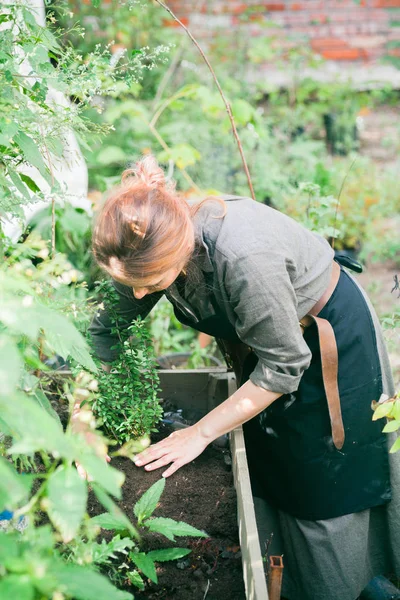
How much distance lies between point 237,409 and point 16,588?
3.26 ft

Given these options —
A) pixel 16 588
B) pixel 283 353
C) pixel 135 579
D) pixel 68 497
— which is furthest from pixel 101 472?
pixel 283 353

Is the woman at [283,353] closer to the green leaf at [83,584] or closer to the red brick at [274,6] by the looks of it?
the green leaf at [83,584]

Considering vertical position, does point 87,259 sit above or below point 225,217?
below

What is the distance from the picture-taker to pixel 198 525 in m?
1.59

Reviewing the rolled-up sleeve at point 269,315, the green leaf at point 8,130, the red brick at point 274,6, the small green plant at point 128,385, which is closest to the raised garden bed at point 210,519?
the small green plant at point 128,385

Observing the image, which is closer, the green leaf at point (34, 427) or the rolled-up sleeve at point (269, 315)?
the green leaf at point (34, 427)

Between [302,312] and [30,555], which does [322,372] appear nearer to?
[302,312]

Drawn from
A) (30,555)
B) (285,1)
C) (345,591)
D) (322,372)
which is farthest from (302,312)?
(285,1)

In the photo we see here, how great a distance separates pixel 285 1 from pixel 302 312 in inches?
207

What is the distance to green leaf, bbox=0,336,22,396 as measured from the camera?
2.06 ft

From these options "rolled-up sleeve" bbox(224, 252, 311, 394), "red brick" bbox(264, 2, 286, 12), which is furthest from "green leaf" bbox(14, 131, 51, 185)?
"red brick" bbox(264, 2, 286, 12)

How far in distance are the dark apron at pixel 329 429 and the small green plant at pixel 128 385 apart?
0.57ft

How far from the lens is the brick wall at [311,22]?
593cm

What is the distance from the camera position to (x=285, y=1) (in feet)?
19.9
